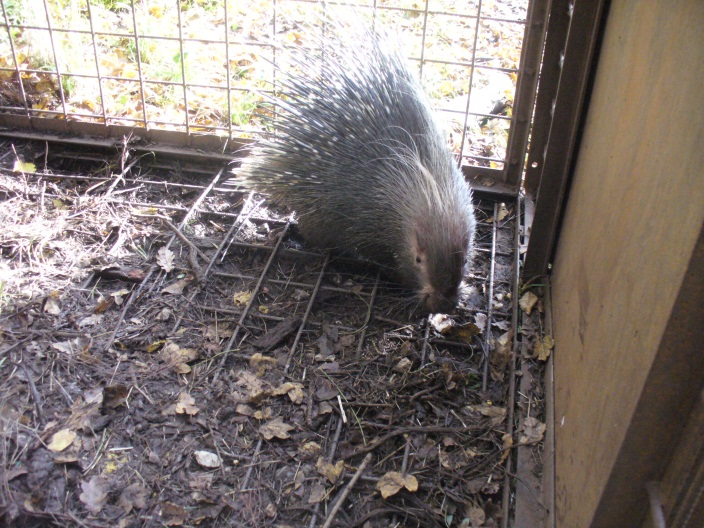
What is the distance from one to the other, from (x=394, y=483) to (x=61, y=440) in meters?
1.23

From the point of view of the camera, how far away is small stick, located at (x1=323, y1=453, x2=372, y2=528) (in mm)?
2225

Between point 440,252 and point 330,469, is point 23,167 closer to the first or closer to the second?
point 440,252

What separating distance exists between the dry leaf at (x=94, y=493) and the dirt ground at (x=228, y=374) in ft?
0.04

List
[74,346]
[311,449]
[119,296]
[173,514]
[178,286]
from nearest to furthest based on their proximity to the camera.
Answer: [173,514] < [311,449] < [74,346] < [119,296] < [178,286]

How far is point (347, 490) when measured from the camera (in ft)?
7.66

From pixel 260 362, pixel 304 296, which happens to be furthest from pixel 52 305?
pixel 304 296

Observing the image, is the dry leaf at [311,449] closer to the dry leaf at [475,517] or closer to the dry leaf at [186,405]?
the dry leaf at [186,405]

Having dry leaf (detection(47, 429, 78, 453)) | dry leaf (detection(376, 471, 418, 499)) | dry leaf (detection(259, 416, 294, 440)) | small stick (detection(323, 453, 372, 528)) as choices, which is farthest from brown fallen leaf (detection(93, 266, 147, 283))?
dry leaf (detection(376, 471, 418, 499))

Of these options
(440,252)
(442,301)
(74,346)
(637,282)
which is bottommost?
(74,346)

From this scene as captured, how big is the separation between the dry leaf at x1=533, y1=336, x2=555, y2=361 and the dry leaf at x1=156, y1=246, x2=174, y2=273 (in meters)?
1.87

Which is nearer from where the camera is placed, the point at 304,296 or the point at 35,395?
the point at 35,395

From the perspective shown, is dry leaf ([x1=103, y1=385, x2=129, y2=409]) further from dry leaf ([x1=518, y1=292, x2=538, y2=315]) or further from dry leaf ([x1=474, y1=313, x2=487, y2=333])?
dry leaf ([x1=518, y1=292, x2=538, y2=315])

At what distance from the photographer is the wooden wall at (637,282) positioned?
1249 millimetres

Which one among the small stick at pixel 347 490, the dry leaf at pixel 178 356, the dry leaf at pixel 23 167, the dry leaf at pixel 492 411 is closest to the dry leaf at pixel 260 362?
the dry leaf at pixel 178 356
